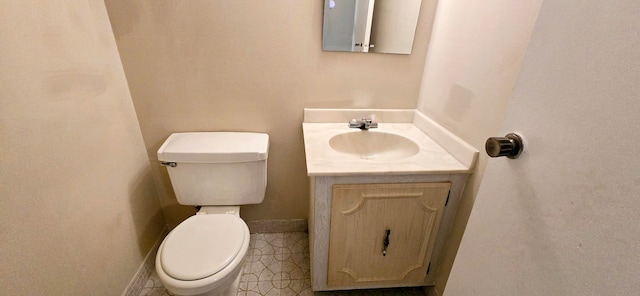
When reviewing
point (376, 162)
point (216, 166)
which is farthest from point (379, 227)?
point (216, 166)

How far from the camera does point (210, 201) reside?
51.6 inches

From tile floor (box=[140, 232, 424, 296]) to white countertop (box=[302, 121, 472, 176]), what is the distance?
79cm

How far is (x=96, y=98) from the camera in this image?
3.35 ft

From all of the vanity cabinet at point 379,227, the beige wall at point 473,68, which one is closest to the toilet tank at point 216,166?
the vanity cabinet at point 379,227

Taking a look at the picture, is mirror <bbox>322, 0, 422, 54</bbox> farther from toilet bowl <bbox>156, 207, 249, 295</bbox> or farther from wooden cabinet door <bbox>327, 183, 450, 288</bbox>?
toilet bowl <bbox>156, 207, 249, 295</bbox>

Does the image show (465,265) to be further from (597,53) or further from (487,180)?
(597,53)

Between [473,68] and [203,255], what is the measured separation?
129 centimetres

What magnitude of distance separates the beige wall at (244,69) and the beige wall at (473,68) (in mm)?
147

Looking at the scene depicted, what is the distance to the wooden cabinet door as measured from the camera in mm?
979

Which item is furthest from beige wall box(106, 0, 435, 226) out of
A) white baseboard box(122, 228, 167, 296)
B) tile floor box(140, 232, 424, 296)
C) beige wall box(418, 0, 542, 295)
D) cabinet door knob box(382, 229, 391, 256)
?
cabinet door knob box(382, 229, 391, 256)

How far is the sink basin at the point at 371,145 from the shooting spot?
1.28 m

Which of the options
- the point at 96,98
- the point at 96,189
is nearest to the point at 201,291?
the point at 96,189

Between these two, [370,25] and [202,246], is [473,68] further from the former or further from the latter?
[202,246]

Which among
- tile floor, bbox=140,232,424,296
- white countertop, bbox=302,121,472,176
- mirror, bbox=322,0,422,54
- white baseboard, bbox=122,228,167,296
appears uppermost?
mirror, bbox=322,0,422,54
